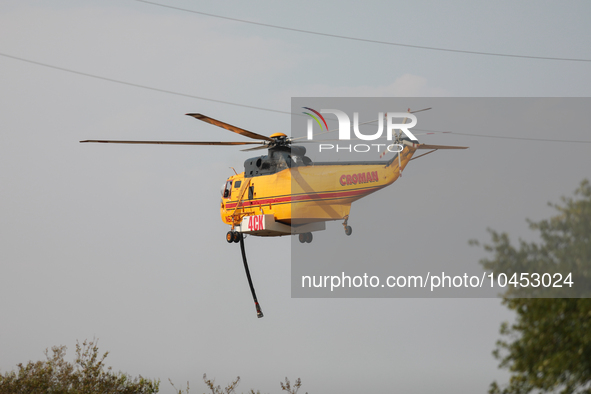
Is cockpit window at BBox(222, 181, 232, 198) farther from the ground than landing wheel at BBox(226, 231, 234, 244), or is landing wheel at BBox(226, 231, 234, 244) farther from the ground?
cockpit window at BBox(222, 181, 232, 198)

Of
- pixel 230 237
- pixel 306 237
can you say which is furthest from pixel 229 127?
pixel 230 237

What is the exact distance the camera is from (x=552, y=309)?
1764 cm

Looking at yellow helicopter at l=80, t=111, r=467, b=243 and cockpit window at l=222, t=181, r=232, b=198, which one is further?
cockpit window at l=222, t=181, r=232, b=198

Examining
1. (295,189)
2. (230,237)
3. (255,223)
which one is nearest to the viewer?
(295,189)

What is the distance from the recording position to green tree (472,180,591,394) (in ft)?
56.3

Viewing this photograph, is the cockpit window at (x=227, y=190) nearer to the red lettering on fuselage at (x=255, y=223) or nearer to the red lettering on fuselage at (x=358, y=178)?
the red lettering on fuselage at (x=255, y=223)

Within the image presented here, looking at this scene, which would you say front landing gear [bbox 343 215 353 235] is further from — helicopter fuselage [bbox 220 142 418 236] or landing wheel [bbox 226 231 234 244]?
landing wheel [bbox 226 231 234 244]

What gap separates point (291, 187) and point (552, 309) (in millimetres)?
10981

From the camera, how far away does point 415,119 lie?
23703mm

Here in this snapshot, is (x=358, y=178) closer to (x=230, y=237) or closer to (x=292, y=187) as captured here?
(x=292, y=187)

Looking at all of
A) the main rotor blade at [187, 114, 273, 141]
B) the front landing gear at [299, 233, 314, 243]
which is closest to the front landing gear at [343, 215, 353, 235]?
the front landing gear at [299, 233, 314, 243]

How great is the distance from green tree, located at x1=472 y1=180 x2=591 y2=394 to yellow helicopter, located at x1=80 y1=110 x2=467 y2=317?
5449 mm

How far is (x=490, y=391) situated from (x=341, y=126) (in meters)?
10.4

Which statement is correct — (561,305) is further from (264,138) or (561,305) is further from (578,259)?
(264,138)
